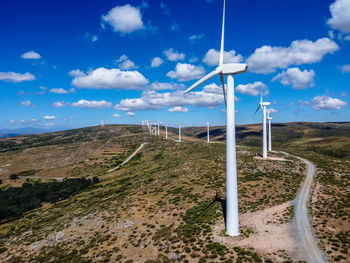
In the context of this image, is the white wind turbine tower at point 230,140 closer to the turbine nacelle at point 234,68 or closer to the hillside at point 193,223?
the turbine nacelle at point 234,68

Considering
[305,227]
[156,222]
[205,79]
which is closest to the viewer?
[305,227]

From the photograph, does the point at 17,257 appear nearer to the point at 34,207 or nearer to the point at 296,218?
the point at 34,207

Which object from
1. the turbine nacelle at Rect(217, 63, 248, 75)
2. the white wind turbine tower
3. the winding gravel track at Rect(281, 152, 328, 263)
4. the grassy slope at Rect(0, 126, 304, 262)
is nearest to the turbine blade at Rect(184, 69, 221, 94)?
the white wind turbine tower

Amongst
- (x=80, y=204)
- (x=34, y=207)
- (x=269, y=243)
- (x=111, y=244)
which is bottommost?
(x=34, y=207)

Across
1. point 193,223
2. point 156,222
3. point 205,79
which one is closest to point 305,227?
point 193,223

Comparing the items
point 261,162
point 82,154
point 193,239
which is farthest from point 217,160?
point 82,154

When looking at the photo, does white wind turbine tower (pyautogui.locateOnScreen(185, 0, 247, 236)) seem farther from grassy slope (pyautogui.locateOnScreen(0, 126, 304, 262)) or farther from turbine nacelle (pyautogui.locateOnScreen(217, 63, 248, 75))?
grassy slope (pyautogui.locateOnScreen(0, 126, 304, 262))

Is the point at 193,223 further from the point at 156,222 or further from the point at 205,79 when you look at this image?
the point at 205,79

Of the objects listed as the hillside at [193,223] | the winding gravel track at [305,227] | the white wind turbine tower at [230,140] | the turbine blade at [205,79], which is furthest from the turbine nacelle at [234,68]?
the winding gravel track at [305,227]
